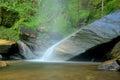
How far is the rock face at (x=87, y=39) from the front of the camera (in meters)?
15.8

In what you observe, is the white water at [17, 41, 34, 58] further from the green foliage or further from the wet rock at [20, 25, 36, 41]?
the green foliage

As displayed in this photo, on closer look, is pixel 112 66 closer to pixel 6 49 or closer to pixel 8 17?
pixel 6 49

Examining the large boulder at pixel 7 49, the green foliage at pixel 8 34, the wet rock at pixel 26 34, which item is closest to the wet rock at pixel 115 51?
the large boulder at pixel 7 49

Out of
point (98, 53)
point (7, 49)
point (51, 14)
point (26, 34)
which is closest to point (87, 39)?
point (98, 53)

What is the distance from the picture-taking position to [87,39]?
16.2 metres

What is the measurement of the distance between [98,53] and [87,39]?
1.21 meters

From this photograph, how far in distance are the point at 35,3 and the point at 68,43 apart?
11.4 m

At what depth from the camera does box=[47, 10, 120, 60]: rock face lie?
1582 centimetres

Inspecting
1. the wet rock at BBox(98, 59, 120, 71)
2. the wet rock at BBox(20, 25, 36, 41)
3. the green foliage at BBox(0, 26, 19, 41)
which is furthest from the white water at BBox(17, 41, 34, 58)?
the wet rock at BBox(98, 59, 120, 71)

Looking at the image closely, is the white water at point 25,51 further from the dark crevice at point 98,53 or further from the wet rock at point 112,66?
the wet rock at point 112,66

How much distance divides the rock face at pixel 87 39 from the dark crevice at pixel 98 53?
26 centimetres

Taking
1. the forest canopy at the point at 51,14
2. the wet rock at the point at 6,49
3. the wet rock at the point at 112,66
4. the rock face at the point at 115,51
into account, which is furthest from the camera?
the forest canopy at the point at 51,14

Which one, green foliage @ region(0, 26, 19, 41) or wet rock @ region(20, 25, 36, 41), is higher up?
green foliage @ region(0, 26, 19, 41)

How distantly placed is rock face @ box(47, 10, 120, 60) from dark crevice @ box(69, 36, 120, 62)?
0.26m
